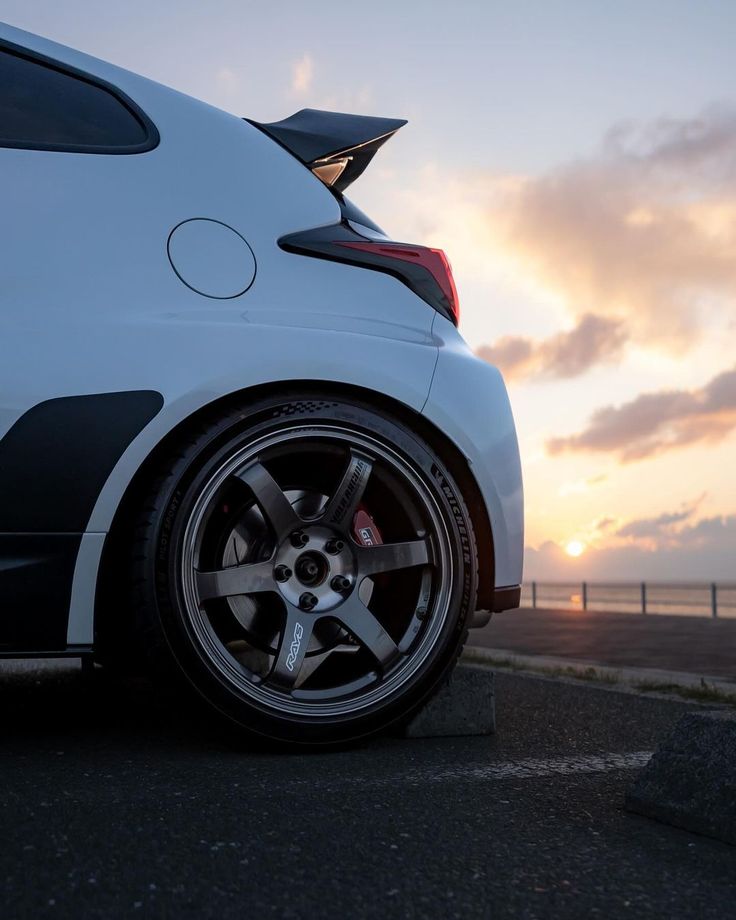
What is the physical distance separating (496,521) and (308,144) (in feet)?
4.57

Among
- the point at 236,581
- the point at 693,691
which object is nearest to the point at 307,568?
the point at 236,581

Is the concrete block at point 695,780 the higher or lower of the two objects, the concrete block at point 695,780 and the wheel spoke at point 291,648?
the lower

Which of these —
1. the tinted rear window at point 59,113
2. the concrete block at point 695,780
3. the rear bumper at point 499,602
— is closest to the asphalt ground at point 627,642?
the rear bumper at point 499,602

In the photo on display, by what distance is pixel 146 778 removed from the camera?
8.36ft

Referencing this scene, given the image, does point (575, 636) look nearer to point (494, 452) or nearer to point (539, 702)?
point (539, 702)

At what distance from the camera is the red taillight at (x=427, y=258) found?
3205 mm

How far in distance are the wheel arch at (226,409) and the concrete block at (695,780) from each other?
925 mm

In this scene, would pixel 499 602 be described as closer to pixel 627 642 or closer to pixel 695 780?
pixel 695 780

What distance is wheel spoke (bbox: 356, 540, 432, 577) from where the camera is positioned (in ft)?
9.78

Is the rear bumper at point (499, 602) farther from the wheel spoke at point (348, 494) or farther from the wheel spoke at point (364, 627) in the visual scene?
the wheel spoke at point (348, 494)

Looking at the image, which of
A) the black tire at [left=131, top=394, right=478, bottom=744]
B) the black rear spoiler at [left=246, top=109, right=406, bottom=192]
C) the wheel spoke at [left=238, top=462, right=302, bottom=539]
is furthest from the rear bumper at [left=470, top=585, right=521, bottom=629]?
the black rear spoiler at [left=246, top=109, right=406, bottom=192]

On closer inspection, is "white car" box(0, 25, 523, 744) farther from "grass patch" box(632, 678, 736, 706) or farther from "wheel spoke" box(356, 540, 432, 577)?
"grass patch" box(632, 678, 736, 706)

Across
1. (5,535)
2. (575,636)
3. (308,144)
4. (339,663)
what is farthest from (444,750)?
(575,636)

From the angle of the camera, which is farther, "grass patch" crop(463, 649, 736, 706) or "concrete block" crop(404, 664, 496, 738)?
"grass patch" crop(463, 649, 736, 706)
